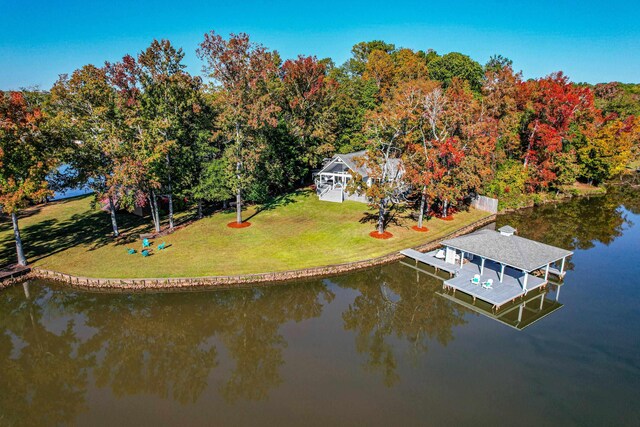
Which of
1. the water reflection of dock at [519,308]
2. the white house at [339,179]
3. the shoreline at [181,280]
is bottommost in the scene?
the water reflection of dock at [519,308]

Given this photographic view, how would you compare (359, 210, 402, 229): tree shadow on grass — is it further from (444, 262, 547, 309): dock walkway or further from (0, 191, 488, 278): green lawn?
(444, 262, 547, 309): dock walkway

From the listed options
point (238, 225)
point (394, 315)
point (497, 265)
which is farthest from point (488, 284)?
point (238, 225)

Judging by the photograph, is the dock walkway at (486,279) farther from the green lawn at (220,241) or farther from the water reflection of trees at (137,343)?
the water reflection of trees at (137,343)

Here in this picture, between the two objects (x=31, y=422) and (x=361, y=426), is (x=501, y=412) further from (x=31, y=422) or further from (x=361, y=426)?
(x=31, y=422)

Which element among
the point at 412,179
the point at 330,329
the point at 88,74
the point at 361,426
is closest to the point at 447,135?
the point at 412,179

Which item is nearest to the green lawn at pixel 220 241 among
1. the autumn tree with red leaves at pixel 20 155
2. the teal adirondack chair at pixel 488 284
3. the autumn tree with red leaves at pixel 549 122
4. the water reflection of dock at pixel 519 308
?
the autumn tree with red leaves at pixel 20 155

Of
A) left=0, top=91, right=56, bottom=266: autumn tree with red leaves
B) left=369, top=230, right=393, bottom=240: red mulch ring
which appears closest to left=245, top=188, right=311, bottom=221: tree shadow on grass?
left=369, top=230, right=393, bottom=240: red mulch ring
